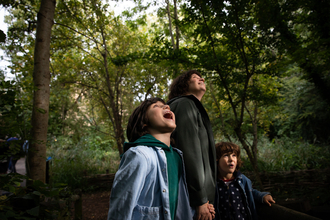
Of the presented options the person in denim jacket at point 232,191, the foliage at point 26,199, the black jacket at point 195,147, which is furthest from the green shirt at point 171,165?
the foliage at point 26,199

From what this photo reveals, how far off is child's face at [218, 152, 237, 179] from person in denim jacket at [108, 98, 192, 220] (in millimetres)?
655

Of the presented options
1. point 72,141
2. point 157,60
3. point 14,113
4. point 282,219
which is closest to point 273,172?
point 157,60

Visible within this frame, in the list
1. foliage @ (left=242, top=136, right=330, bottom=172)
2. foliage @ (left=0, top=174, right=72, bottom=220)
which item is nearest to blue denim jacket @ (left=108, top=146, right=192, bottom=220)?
foliage @ (left=0, top=174, right=72, bottom=220)

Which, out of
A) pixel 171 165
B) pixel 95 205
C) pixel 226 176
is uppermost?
pixel 171 165

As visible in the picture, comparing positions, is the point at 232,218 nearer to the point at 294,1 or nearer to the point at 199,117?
the point at 199,117

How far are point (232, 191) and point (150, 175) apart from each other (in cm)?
97

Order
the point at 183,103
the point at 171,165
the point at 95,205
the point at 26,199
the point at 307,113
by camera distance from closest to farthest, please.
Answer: the point at 171,165
the point at 183,103
the point at 26,199
the point at 95,205
the point at 307,113

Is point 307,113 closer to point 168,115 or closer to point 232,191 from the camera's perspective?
point 232,191

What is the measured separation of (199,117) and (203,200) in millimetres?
638

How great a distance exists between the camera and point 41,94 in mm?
2938

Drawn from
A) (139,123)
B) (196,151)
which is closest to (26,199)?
(139,123)

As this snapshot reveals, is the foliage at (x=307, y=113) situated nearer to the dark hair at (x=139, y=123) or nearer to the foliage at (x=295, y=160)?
the foliage at (x=295, y=160)

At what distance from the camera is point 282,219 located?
121cm

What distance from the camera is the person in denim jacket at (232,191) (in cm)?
166
